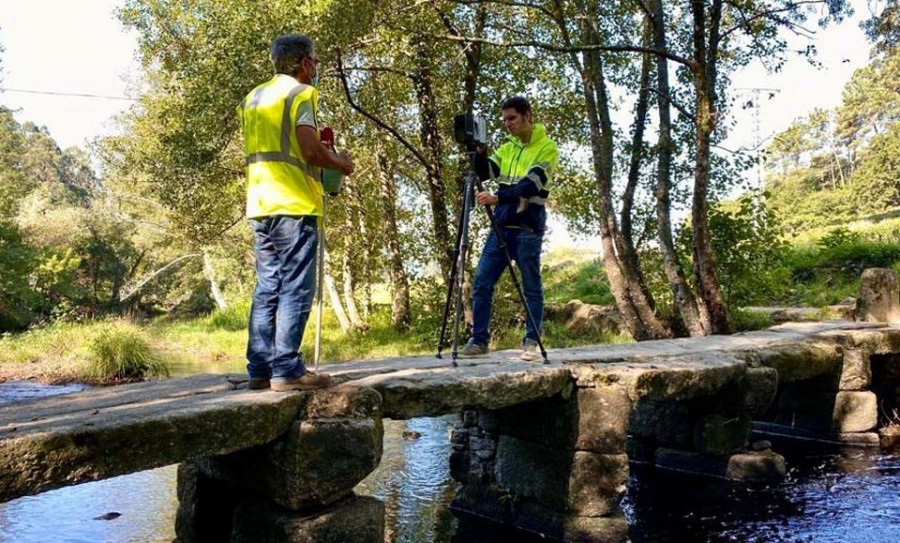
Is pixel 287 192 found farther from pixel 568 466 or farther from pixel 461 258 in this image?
pixel 568 466

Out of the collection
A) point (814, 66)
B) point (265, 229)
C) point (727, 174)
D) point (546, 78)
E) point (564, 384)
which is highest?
point (546, 78)

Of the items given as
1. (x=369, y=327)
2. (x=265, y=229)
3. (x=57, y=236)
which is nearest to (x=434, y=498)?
(x=265, y=229)

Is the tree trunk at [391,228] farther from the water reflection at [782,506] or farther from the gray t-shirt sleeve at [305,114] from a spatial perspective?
the gray t-shirt sleeve at [305,114]

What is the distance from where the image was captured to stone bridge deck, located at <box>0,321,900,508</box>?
3047 mm

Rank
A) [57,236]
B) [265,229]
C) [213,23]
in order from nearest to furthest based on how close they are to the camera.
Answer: [265,229] → [213,23] → [57,236]

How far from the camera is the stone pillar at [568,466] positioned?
213 inches

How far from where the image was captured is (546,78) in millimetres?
13484

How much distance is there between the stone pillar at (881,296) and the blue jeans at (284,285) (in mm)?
9014

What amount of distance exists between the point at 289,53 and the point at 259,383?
78.4 inches

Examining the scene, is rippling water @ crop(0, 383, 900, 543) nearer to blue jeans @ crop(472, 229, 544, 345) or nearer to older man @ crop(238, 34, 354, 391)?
blue jeans @ crop(472, 229, 544, 345)

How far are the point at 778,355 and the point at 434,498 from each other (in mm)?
3941

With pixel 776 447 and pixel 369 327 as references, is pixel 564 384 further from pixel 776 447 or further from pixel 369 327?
pixel 369 327

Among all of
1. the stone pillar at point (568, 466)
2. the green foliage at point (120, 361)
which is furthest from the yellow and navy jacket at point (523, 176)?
the green foliage at point (120, 361)

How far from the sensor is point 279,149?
4.06 metres
